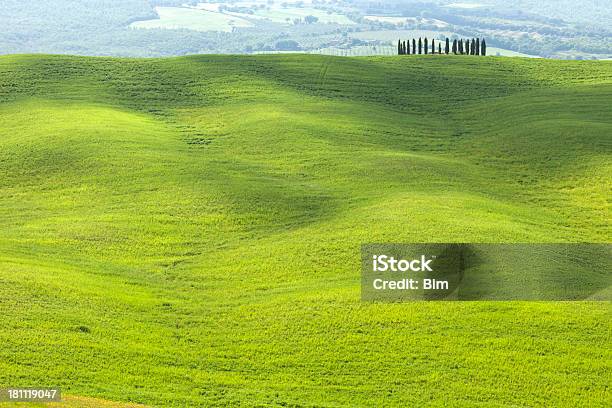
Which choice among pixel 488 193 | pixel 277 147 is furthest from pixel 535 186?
pixel 277 147

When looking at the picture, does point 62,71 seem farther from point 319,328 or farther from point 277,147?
point 319,328

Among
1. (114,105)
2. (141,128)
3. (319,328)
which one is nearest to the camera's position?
(319,328)

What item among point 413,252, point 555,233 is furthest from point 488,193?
point 413,252

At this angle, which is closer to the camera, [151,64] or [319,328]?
[319,328]

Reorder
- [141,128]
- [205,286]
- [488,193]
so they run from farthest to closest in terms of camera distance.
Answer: [141,128]
[488,193]
[205,286]

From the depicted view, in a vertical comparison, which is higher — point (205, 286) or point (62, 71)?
point (62, 71)

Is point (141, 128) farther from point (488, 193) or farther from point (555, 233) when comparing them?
point (555, 233)
